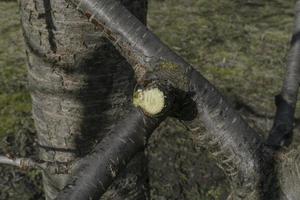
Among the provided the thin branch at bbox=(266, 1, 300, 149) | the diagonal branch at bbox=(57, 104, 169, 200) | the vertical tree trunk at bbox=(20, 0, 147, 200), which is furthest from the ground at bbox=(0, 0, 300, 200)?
the diagonal branch at bbox=(57, 104, 169, 200)

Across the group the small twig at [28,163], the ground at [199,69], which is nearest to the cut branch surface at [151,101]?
the small twig at [28,163]

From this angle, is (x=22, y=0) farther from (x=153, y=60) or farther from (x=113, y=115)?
(x=153, y=60)

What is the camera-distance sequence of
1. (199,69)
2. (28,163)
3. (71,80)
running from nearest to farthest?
(28,163) → (71,80) → (199,69)

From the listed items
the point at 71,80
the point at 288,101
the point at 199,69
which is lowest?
the point at 199,69

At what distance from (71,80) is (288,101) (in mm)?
837

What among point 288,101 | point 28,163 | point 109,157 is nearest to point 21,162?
point 28,163

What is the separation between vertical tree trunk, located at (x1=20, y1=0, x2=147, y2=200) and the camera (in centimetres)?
174

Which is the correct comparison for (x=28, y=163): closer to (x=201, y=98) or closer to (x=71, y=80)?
(x=71, y=80)

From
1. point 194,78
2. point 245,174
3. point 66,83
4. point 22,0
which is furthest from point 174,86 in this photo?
point 22,0

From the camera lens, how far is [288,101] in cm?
168

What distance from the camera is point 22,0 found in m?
1.80

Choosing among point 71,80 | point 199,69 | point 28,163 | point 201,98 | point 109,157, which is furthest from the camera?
point 199,69

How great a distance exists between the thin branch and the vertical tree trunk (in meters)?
0.62

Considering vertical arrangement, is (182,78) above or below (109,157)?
above
